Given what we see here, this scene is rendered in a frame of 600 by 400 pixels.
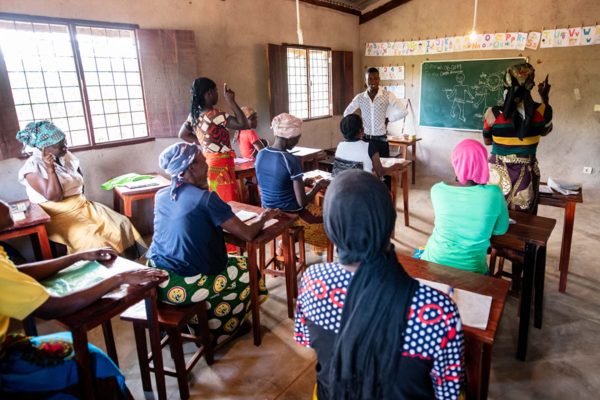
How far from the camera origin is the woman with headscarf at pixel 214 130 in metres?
3.24

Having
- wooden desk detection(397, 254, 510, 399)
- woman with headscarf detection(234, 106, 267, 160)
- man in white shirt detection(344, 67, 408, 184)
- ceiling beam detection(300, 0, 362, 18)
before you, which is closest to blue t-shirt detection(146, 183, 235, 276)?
wooden desk detection(397, 254, 510, 399)

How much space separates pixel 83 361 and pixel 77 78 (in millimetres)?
2940

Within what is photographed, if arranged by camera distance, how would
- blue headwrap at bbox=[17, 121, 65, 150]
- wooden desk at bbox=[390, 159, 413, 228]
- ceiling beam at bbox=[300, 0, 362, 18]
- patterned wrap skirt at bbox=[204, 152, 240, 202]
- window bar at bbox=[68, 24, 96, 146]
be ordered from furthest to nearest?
ceiling beam at bbox=[300, 0, 362, 18] < wooden desk at bbox=[390, 159, 413, 228] < window bar at bbox=[68, 24, 96, 146] < patterned wrap skirt at bbox=[204, 152, 240, 202] < blue headwrap at bbox=[17, 121, 65, 150]

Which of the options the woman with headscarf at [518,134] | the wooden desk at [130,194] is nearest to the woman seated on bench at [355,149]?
the woman with headscarf at [518,134]

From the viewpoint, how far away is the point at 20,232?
2.67 metres

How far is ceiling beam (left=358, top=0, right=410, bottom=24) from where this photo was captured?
20.1 feet

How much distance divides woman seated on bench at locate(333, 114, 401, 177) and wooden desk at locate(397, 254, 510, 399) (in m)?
1.49

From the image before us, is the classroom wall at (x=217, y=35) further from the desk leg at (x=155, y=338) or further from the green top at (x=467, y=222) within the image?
the green top at (x=467, y=222)

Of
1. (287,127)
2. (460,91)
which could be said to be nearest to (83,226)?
(287,127)

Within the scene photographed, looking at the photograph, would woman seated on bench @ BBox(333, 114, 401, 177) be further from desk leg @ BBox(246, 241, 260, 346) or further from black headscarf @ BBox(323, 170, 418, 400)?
black headscarf @ BBox(323, 170, 418, 400)

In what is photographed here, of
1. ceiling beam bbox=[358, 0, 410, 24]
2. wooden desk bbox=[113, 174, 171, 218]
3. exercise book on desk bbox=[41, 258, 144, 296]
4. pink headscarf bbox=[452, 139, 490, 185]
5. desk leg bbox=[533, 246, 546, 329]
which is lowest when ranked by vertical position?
desk leg bbox=[533, 246, 546, 329]

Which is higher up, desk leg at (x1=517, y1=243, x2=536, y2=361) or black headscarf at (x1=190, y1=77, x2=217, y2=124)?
black headscarf at (x1=190, y1=77, x2=217, y2=124)

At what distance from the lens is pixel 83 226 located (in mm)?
3129

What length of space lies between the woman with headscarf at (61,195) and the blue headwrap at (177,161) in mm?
1542
